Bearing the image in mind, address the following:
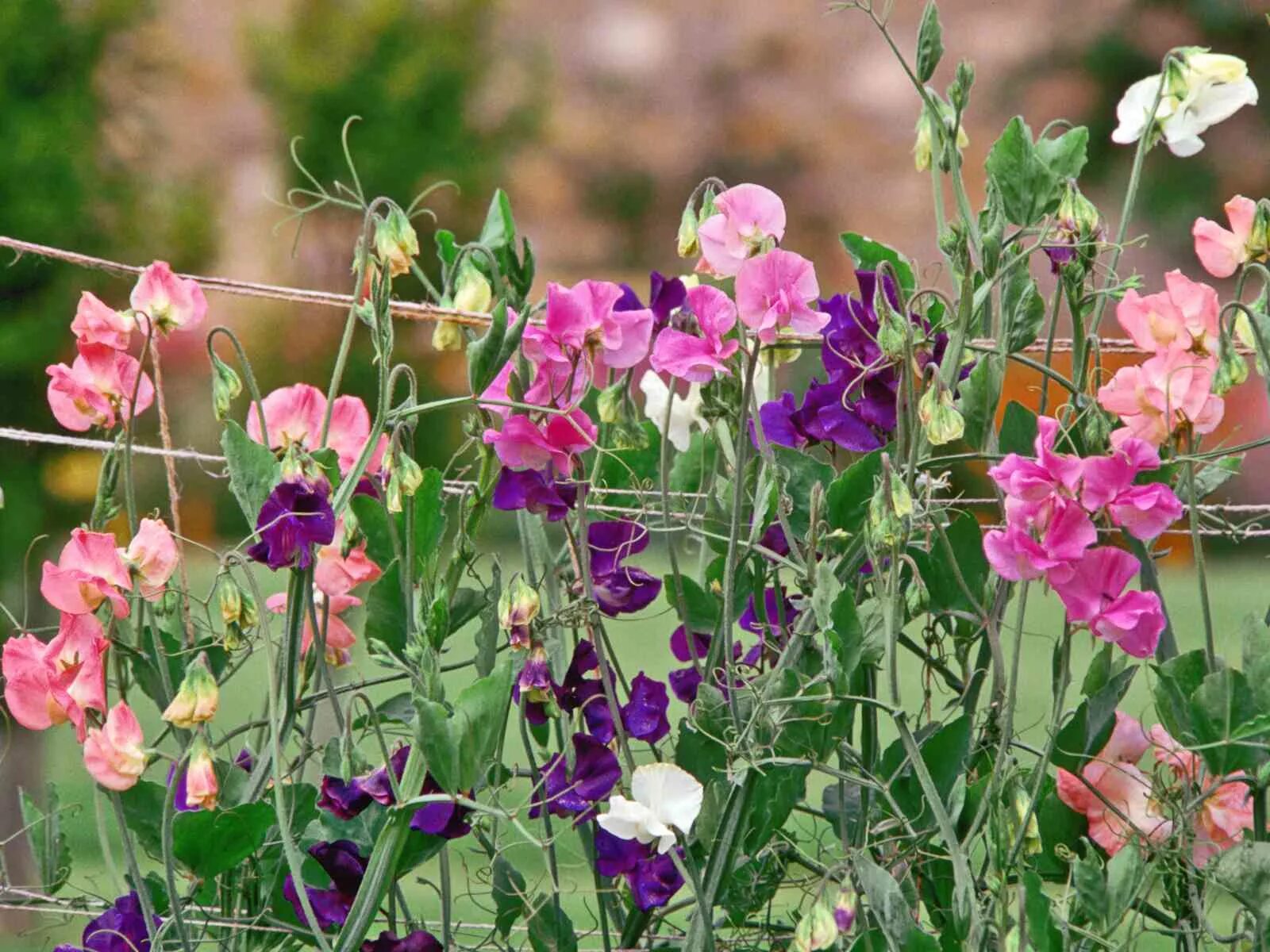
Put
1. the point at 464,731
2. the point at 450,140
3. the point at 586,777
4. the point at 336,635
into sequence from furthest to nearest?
the point at 450,140, the point at 336,635, the point at 586,777, the point at 464,731

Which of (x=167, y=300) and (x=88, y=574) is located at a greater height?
(x=167, y=300)

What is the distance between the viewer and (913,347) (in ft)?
2.33

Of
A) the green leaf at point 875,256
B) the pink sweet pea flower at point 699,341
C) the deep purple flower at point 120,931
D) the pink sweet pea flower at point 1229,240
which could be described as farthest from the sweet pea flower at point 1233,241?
the deep purple flower at point 120,931

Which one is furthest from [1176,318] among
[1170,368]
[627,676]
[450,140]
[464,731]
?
[627,676]

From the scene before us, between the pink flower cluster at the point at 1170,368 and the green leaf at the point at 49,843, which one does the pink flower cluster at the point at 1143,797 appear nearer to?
the pink flower cluster at the point at 1170,368

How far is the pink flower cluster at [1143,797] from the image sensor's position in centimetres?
75

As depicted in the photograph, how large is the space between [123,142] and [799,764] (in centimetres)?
254

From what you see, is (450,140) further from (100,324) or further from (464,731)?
(464,731)

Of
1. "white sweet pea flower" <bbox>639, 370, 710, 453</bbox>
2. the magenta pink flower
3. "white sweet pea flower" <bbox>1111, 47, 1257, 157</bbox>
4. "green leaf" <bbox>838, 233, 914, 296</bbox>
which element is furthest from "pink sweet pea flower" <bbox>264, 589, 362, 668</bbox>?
"white sweet pea flower" <bbox>1111, 47, 1257, 157</bbox>

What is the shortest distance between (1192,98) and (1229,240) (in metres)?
0.07

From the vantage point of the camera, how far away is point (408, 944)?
0.73m

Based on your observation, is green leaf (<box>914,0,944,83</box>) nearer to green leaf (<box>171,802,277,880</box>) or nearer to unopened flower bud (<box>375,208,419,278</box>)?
unopened flower bud (<box>375,208,419,278</box>)

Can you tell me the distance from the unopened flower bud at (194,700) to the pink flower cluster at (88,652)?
0.15ft

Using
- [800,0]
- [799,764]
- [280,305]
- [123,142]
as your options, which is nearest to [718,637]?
[799,764]
